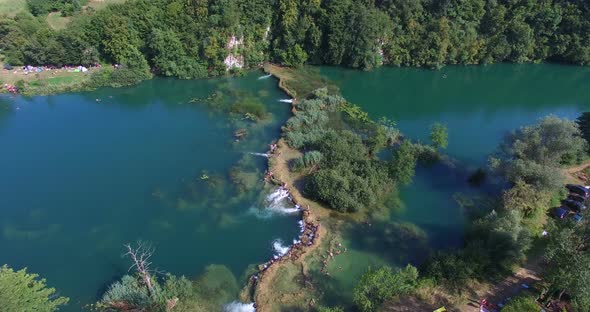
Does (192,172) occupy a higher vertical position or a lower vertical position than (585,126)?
lower

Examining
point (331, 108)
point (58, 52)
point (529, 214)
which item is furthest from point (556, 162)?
point (58, 52)

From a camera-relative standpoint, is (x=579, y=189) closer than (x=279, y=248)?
No

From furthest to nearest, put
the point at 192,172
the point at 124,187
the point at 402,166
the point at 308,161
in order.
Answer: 1. the point at 192,172
2. the point at 308,161
3. the point at 124,187
4. the point at 402,166

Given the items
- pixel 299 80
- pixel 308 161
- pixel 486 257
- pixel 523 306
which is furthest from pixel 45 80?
pixel 523 306

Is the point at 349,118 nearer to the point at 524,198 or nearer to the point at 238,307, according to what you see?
the point at 524,198

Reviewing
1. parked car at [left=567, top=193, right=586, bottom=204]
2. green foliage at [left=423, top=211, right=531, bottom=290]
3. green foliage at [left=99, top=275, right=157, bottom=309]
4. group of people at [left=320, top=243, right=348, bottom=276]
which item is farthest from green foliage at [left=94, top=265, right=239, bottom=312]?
parked car at [left=567, top=193, right=586, bottom=204]

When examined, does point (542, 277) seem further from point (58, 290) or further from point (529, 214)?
point (58, 290)

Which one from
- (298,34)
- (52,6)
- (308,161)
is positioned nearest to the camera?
(308,161)
